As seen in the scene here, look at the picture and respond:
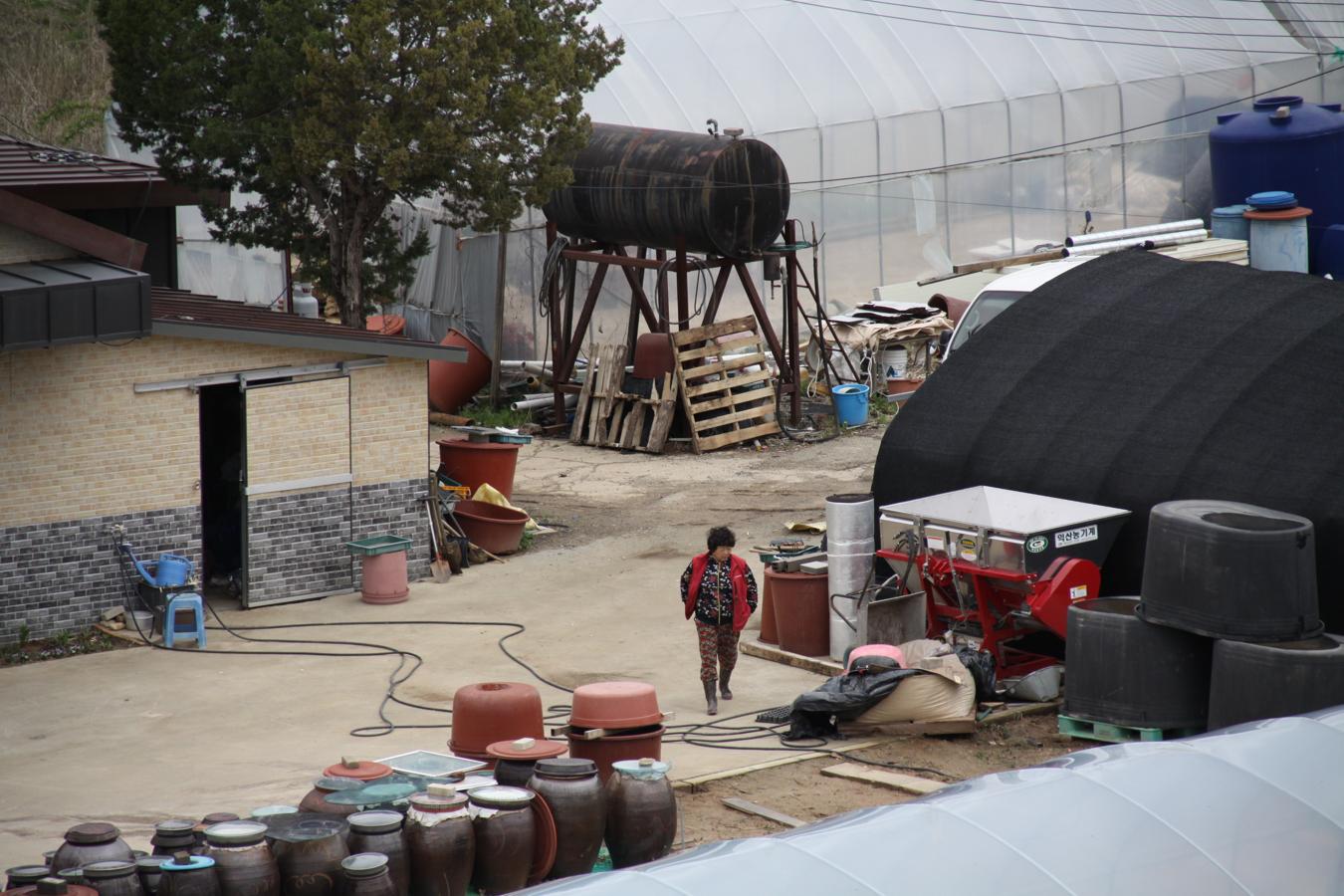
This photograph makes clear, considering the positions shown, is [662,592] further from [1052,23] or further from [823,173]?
[1052,23]

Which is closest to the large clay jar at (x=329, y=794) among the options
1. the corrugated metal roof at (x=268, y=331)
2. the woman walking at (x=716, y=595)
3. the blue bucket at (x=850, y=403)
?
the woman walking at (x=716, y=595)

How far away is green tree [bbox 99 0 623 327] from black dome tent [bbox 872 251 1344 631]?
23.9ft

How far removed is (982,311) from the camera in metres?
20.1

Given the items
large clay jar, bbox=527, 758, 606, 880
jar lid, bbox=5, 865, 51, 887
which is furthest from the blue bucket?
jar lid, bbox=5, 865, 51, 887

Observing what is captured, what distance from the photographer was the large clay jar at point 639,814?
32.2 ft

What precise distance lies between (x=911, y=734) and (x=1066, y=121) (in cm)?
2229

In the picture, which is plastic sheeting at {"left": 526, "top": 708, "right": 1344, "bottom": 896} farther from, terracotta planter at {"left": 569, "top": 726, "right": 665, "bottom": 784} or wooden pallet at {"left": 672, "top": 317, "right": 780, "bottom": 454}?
wooden pallet at {"left": 672, "top": 317, "right": 780, "bottom": 454}

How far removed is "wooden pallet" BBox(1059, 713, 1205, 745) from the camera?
12.1 meters

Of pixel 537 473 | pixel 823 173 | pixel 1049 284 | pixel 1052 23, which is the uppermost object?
pixel 1052 23

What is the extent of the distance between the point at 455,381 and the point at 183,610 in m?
11.9

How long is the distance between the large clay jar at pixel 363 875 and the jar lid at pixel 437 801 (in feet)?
1.76

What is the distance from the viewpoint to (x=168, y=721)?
13.4 m

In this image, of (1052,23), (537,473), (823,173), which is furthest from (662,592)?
(1052,23)

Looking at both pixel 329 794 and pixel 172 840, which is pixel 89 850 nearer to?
pixel 172 840
